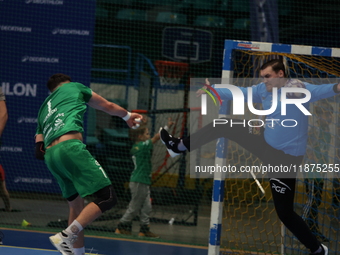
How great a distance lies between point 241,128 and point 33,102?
5.85m

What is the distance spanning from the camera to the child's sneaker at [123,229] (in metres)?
7.88

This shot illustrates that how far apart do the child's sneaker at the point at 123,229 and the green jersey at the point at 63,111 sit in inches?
134

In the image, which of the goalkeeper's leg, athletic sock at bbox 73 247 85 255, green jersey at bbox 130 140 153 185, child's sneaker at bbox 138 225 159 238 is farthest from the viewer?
green jersey at bbox 130 140 153 185

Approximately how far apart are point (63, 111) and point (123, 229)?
3705 mm

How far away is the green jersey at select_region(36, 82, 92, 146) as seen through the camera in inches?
181

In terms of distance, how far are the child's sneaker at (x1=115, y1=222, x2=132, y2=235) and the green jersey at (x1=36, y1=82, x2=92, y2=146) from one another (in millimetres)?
3399

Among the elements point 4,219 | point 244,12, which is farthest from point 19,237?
point 244,12

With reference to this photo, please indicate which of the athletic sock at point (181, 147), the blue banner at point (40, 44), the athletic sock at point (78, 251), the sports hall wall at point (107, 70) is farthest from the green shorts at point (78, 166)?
the blue banner at point (40, 44)

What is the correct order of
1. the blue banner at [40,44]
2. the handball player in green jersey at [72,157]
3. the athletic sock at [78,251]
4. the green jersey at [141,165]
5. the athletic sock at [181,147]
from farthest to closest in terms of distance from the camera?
the blue banner at [40,44], the green jersey at [141,165], the athletic sock at [181,147], the athletic sock at [78,251], the handball player in green jersey at [72,157]

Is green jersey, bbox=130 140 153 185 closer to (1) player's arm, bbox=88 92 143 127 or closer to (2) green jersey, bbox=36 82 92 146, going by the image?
(1) player's arm, bbox=88 92 143 127

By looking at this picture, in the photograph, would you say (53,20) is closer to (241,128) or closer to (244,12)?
(244,12)

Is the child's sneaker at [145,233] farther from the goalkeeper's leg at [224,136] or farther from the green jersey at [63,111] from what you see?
the green jersey at [63,111]

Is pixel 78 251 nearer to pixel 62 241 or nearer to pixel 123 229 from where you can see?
pixel 62 241

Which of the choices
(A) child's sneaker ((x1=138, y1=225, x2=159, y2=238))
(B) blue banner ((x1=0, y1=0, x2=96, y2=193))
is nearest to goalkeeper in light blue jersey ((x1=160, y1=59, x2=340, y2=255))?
(A) child's sneaker ((x1=138, y1=225, x2=159, y2=238))
